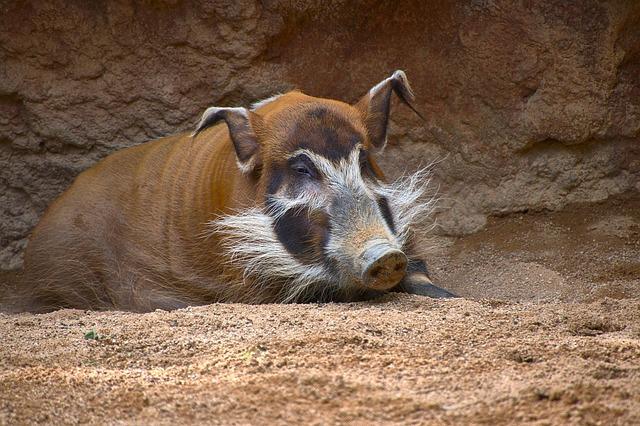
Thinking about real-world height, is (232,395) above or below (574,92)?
below

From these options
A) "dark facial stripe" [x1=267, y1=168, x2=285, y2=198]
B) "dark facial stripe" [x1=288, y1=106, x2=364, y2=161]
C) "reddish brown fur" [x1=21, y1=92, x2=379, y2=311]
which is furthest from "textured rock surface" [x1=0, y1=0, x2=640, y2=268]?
"dark facial stripe" [x1=267, y1=168, x2=285, y2=198]

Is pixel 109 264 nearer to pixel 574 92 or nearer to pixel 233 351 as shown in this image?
pixel 233 351

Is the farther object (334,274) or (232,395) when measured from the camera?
(334,274)

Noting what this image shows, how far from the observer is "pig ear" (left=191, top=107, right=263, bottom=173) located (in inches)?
223

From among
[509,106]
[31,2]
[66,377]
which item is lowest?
[66,377]

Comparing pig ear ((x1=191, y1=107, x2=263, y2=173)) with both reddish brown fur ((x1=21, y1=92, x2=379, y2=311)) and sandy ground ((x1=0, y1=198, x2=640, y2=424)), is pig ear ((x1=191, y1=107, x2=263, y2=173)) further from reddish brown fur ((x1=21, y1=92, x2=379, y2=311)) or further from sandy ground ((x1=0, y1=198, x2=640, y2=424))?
sandy ground ((x1=0, y1=198, x2=640, y2=424))

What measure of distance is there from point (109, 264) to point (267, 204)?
1.33m

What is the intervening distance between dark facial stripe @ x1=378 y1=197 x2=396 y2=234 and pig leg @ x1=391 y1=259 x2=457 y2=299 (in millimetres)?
356

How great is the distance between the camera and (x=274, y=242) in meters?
5.62

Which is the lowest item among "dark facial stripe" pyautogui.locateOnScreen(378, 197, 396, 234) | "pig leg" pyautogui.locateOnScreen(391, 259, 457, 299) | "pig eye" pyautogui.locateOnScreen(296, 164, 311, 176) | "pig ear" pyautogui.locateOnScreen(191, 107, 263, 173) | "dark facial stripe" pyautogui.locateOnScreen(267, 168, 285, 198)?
"pig leg" pyautogui.locateOnScreen(391, 259, 457, 299)

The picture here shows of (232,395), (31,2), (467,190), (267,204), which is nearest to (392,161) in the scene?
(467,190)

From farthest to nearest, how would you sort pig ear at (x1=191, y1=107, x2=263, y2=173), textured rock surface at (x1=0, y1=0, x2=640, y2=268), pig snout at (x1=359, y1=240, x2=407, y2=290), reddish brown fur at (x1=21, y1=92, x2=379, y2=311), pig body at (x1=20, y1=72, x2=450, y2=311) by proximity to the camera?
textured rock surface at (x1=0, y1=0, x2=640, y2=268) → reddish brown fur at (x1=21, y1=92, x2=379, y2=311) → pig ear at (x1=191, y1=107, x2=263, y2=173) → pig body at (x1=20, y1=72, x2=450, y2=311) → pig snout at (x1=359, y1=240, x2=407, y2=290)

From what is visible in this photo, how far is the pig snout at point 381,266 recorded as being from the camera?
198 inches

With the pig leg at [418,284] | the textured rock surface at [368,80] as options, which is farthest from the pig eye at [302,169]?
the textured rock surface at [368,80]
